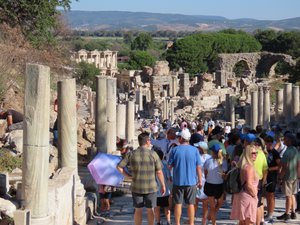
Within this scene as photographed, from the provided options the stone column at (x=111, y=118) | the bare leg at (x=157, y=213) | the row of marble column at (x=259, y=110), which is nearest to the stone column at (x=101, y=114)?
the stone column at (x=111, y=118)

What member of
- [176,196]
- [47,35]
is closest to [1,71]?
[47,35]

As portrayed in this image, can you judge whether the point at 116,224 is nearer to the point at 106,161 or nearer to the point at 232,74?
the point at 106,161

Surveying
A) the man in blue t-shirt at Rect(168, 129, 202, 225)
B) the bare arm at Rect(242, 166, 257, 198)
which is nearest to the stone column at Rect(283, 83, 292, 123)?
the man in blue t-shirt at Rect(168, 129, 202, 225)

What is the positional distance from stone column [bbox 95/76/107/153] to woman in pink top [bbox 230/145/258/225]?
5.61 meters

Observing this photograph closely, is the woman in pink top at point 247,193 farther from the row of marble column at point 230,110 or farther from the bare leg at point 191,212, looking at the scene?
the row of marble column at point 230,110

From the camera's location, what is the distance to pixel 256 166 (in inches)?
348

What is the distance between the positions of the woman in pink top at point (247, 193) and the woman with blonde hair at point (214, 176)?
0.75 metres

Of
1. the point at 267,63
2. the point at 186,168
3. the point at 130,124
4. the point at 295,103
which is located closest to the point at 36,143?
the point at 186,168

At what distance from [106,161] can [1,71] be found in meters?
10.1

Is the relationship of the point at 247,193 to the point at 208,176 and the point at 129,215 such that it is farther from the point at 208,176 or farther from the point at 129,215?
the point at 129,215

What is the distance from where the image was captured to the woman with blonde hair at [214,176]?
30.3 feet

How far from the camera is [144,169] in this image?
336 inches

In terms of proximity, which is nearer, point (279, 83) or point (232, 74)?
point (279, 83)

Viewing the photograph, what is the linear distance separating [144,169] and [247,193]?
4.82ft
